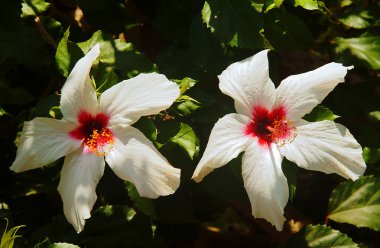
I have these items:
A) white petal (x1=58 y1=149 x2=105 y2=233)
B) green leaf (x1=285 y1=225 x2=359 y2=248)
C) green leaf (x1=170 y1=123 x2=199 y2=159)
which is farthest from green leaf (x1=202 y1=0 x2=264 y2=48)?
green leaf (x1=285 y1=225 x2=359 y2=248)

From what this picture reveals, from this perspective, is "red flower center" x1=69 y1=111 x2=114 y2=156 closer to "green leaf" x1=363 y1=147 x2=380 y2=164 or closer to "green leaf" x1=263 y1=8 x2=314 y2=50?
"green leaf" x1=263 y1=8 x2=314 y2=50


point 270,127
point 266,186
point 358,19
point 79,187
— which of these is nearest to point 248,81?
point 270,127

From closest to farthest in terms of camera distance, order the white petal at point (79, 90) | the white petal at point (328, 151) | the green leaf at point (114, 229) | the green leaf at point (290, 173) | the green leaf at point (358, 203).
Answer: the white petal at point (79, 90) → the white petal at point (328, 151) → the green leaf at point (290, 173) → the green leaf at point (114, 229) → the green leaf at point (358, 203)

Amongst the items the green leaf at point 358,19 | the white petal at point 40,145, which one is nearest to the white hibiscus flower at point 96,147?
the white petal at point 40,145

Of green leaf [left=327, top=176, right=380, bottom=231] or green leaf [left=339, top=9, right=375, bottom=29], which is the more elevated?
green leaf [left=339, top=9, right=375, bottom=29]

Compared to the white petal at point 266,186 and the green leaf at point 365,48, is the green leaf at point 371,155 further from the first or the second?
the white petal at point 266,186

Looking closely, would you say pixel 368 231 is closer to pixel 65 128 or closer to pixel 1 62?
pixel 65 128

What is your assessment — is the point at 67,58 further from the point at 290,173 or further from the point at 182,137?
the point at 290,173
